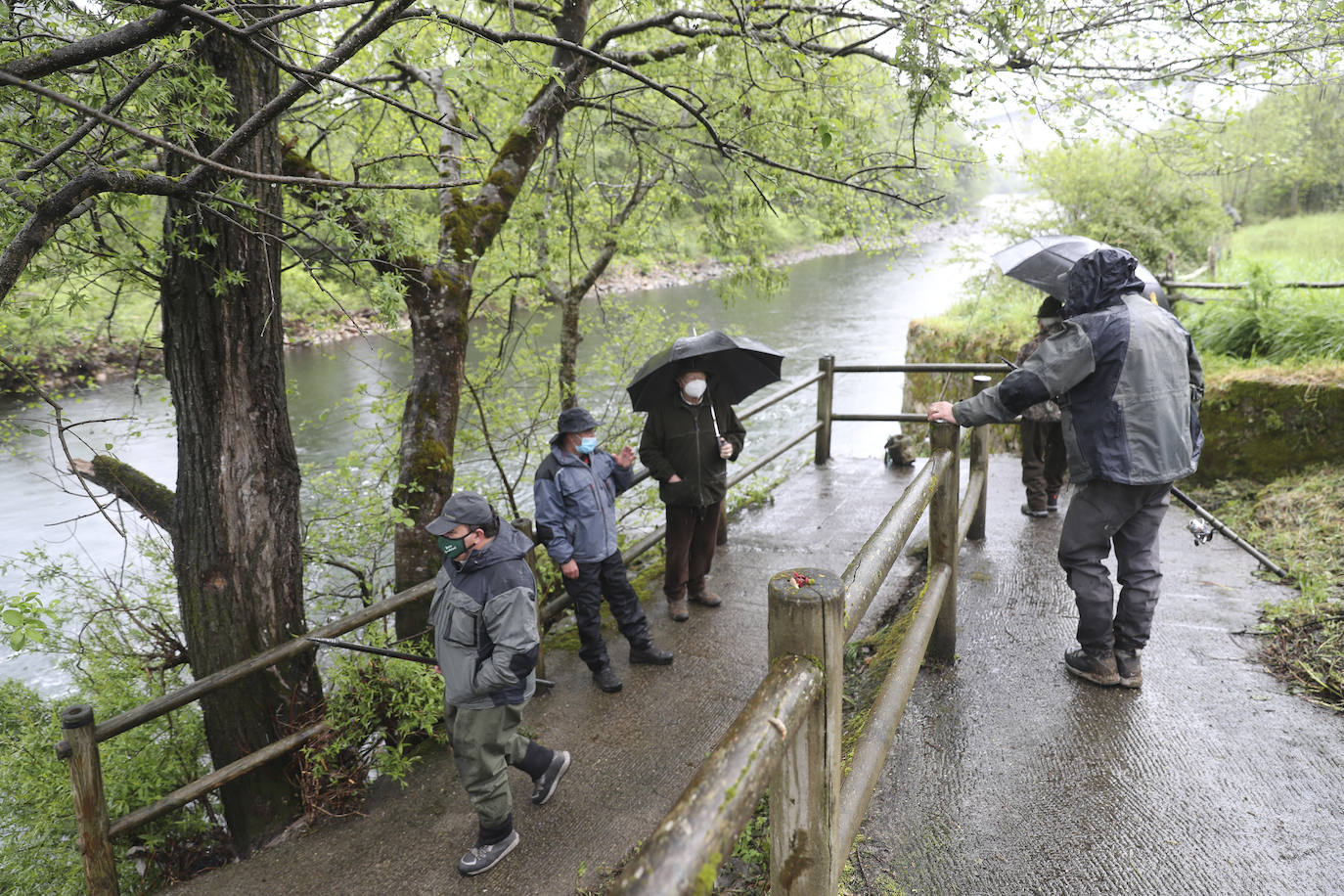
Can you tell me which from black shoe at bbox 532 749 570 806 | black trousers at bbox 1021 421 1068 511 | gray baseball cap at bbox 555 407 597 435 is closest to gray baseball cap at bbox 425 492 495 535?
gray baseball cap at bbox 555 407 597 435

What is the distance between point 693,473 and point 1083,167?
14426 millimetres

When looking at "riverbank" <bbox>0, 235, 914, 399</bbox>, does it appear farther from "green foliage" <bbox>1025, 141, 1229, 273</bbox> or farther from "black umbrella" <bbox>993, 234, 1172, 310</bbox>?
"green foliage" <bbox>1025, 141, 1229, 273</bbox>

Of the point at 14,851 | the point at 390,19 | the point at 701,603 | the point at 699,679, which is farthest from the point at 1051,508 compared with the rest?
the point at 14,851

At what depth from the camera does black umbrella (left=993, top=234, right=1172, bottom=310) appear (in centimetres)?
367

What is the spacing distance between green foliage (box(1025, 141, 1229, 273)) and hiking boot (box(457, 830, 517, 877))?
14915mm

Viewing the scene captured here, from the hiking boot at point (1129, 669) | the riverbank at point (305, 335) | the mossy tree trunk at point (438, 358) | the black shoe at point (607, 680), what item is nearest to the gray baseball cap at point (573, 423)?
the riverbank at point (305, 335)

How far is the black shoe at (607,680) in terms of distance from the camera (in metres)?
3.63

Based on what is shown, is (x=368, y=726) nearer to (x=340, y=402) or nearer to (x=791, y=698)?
(x=791, y=698)

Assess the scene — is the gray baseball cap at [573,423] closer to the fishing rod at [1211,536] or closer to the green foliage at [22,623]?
the green foliage at [22,623]

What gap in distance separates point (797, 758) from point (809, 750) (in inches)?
1.8

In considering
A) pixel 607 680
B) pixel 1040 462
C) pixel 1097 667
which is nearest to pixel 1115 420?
pixel 1097 667

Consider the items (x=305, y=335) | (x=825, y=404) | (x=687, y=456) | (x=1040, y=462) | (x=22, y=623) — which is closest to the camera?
(x=22, y=623)

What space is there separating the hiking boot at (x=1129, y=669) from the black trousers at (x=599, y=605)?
2.14 metres

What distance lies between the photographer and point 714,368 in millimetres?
4188
